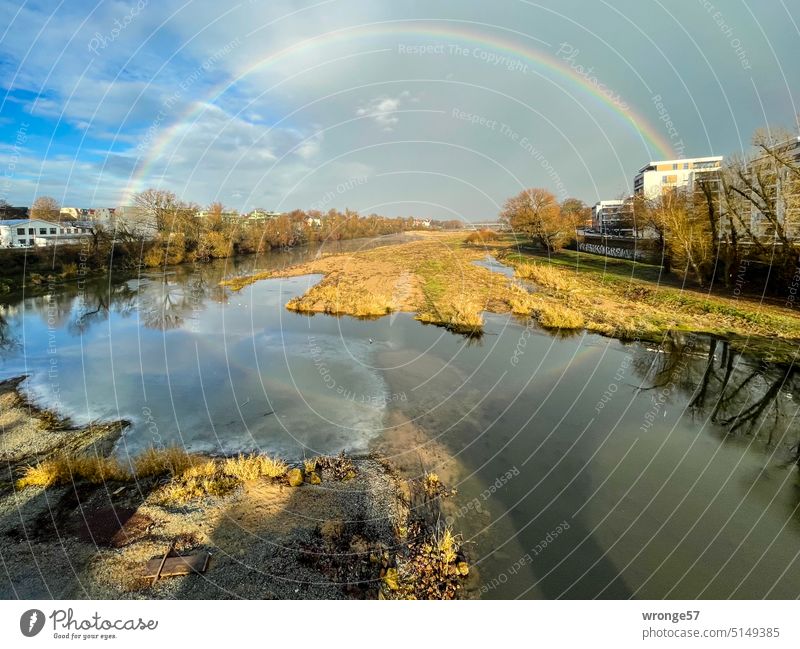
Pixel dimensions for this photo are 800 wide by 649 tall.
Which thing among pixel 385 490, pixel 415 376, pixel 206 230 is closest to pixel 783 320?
pixel 415 376

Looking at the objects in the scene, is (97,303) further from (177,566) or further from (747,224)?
(747,224)

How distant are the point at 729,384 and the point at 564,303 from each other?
12711 mm

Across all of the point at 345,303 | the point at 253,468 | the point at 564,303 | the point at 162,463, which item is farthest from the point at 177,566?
the point at 564,303

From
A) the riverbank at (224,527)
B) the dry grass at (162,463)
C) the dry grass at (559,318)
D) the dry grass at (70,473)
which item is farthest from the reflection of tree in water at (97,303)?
the dry grass at (559,318)

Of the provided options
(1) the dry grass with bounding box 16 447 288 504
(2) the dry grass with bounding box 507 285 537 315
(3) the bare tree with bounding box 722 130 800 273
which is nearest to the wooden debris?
(1) the dry grass with bounding box 16 447 288 504

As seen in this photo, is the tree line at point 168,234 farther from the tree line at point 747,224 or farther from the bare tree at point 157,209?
the tree line at point 747,224

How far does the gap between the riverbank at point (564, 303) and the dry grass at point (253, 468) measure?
556 inches

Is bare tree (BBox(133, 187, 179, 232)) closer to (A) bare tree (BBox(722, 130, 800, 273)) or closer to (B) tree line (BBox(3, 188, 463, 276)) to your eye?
(B) tree line (BBox(3, 188, 463, 276))

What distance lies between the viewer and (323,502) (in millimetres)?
8086

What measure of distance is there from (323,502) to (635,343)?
16.9 meters

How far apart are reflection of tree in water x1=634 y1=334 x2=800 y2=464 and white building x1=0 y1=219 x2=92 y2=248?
63.7m
